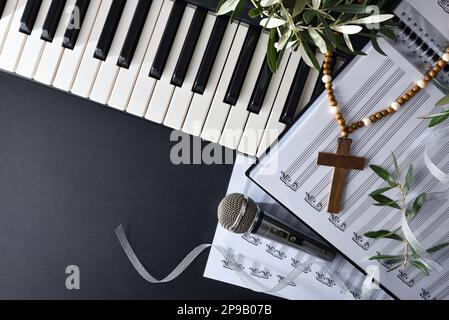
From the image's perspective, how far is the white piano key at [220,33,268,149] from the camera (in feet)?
3.83

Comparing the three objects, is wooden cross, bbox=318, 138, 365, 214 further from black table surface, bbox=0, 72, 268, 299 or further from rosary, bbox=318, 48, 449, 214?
black table surface, bbox=0, 72, 268, 299

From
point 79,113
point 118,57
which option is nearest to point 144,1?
point 118,57

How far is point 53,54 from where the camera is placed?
1.17 meters

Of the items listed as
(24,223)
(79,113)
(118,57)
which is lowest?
(24,223)

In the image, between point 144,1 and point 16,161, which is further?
point 16,161

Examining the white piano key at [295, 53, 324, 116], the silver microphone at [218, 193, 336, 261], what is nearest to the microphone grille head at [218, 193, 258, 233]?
the silver microphone at [218, 193, 336, 261]

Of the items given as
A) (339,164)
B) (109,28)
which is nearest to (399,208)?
(339,164)

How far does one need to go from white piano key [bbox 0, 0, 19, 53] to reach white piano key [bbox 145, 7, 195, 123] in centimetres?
33

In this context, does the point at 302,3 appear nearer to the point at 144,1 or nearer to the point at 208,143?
the point at 144,1
